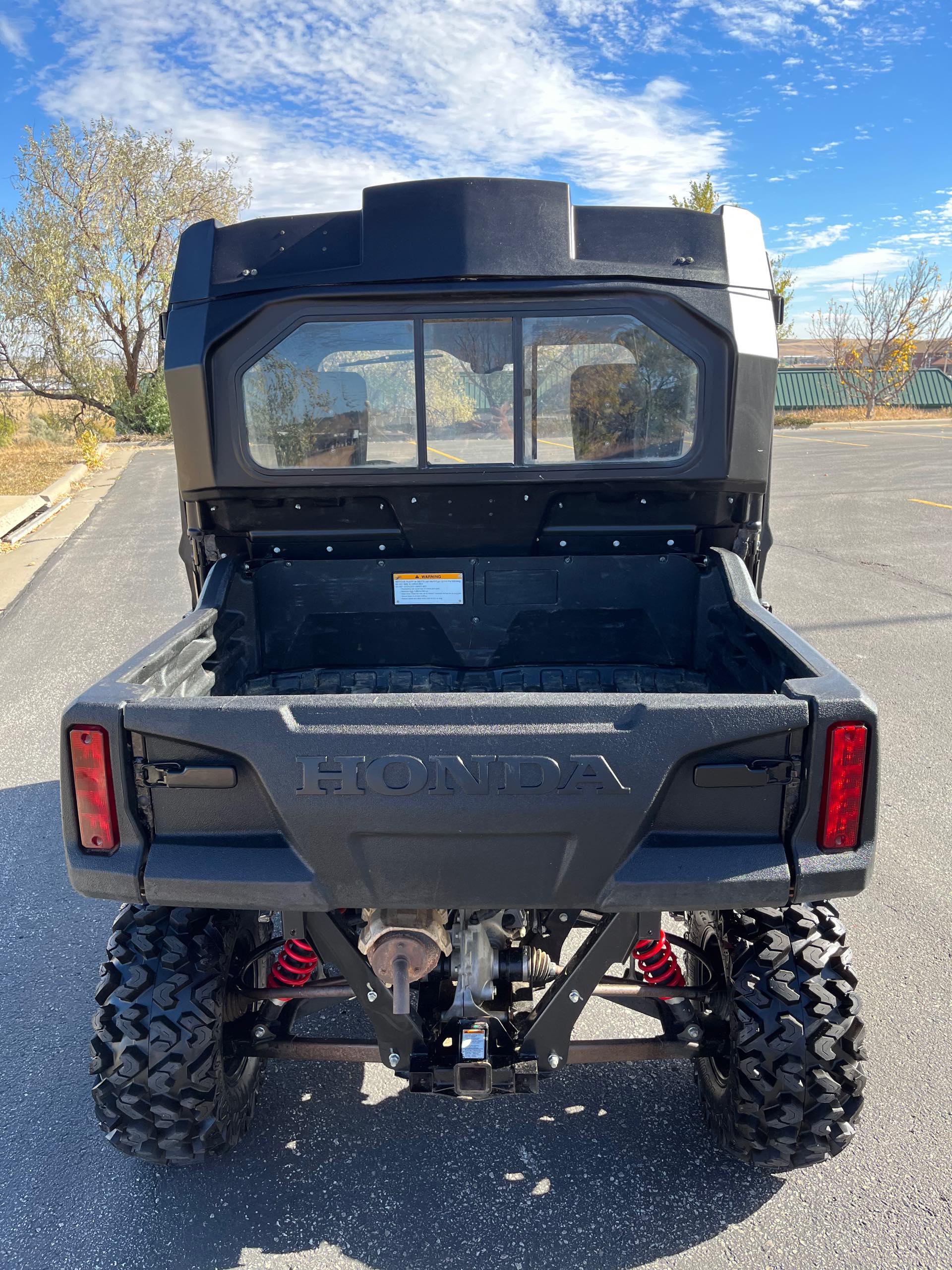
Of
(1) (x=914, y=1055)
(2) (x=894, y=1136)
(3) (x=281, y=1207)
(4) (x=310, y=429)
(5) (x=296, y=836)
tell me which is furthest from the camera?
(4) (x=310, y=429)

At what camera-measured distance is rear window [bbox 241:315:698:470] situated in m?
3.50

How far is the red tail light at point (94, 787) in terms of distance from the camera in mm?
2213

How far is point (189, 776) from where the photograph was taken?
2.21 meters

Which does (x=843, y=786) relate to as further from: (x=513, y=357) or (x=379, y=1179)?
(x=513, y=357)

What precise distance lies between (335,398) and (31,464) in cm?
1895

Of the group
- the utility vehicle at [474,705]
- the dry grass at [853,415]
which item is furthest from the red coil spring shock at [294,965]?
the dry grass at [853,415]

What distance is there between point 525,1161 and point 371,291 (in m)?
2.68

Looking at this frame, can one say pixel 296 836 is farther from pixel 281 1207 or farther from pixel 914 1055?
pixel 914 1055

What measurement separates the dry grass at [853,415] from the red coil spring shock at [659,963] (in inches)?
1163

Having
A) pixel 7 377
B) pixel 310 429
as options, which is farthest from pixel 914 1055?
pixel 7 377

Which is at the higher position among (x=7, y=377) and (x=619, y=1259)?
(x=7, y=377)

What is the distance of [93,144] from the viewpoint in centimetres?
2655

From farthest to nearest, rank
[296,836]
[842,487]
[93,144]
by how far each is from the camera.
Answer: [93,144], [842,487], [296,836]

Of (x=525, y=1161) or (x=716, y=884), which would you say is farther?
(x=525, y=1161)
